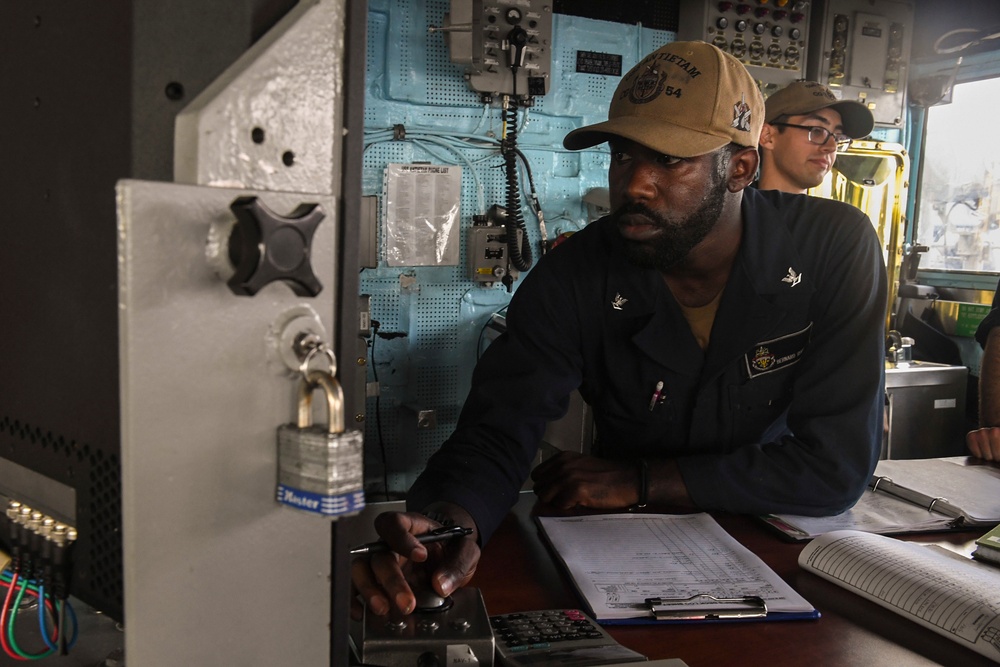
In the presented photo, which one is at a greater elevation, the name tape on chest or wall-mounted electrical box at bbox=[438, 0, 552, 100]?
wall-mounted electrical box at bbox=[438, 0, 552, 100]

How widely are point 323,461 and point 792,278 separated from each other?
139 centimetres

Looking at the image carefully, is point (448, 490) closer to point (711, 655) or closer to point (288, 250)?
point (711, 655)

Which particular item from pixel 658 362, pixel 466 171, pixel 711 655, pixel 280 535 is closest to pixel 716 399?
pixel 658 362

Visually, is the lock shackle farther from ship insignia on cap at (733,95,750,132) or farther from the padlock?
ship insignia on cap at (733,95,750,132)

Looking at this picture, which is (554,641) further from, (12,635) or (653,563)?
(12,635)

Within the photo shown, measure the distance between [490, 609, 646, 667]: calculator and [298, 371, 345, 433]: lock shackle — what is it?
0.48 meters

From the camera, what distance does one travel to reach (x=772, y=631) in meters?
0.95

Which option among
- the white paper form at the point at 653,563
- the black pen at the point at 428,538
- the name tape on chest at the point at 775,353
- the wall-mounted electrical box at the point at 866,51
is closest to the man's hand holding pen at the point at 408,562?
the black pen at the point at 428,538

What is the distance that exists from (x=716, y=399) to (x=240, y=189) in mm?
1331

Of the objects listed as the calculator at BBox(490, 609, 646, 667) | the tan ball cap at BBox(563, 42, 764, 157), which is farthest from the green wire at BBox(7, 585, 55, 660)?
the tan ball cap at BBox(563, 42, 764, 157)

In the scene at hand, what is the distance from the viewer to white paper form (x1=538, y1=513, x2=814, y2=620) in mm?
1005

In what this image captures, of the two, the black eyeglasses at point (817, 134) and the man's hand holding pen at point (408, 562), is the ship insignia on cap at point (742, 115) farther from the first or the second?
the black eyeglasses at point (817, 134)

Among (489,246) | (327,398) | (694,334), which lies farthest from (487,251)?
(327,398)

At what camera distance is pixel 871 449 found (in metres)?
1.47
